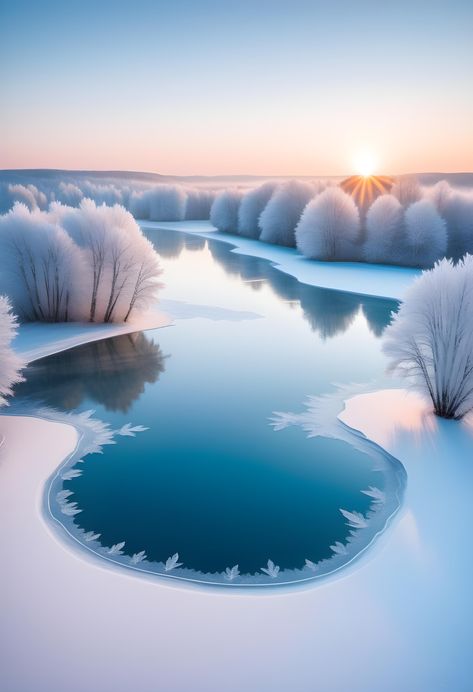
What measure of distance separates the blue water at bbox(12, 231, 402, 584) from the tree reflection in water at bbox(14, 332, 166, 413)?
41 mm

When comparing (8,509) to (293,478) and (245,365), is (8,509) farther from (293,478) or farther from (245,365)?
(245,365)

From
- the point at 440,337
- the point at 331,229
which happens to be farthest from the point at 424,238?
the point at 440,337

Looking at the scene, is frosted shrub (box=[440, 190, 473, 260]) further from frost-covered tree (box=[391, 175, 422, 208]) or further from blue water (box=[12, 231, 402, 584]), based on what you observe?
blue water (box=[12, 231, 402, 584])

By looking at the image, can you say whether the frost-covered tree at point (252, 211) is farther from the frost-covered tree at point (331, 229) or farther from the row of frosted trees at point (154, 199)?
the row of frosted trees at point (154, 199)

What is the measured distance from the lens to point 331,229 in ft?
98.7

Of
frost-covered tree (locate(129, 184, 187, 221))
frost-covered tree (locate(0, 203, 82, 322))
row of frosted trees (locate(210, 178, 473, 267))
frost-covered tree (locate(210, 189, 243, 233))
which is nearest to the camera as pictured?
frost-covered tree (locate(0, 203, 82, 322))

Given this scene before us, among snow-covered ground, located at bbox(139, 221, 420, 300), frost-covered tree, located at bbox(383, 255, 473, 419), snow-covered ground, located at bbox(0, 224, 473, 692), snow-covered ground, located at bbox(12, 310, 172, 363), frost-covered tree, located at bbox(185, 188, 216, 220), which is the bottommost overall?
snow-covered ground, located at bbox(12, 310, 172, 363)

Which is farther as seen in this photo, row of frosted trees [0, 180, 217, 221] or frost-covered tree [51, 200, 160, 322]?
row of frosted trees [0, 180, 217, 221]

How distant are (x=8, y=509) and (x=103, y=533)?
1248mm

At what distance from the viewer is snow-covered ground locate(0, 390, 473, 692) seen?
3.80 metres

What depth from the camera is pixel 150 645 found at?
13.4 ft

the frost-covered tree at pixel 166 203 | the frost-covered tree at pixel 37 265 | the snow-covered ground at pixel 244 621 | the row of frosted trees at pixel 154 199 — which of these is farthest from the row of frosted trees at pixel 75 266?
the frost-covered tree at pixel 166 203

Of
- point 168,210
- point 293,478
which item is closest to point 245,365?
point 293,478

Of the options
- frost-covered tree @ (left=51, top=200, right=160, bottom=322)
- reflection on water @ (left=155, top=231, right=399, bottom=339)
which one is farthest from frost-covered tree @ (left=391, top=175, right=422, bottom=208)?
frost-covered tree @ (left=51, top=200, right=160, bottom=322)
